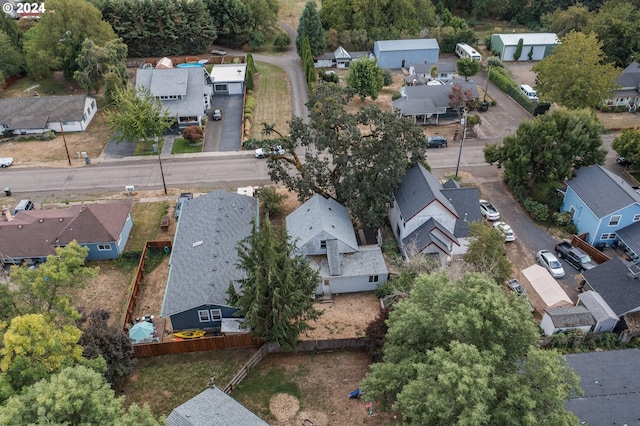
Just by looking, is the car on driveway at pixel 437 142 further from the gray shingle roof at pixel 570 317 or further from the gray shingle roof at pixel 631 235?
the gray shingle roof at pixel 570 317

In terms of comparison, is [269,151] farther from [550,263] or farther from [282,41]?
[282,41]

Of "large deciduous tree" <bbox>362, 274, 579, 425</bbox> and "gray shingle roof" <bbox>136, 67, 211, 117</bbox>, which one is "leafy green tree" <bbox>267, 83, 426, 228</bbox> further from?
"gray shingle roof" <bbox>136, 67, 211, 117</bbox>

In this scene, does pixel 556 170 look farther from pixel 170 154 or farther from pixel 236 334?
pixel 170 154

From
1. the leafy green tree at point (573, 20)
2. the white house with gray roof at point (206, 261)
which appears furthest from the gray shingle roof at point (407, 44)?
the white house with gray roof at point (206, 261)

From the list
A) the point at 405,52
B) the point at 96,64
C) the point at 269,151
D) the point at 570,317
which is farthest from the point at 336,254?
the point at 405,52

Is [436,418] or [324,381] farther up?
[436,418]

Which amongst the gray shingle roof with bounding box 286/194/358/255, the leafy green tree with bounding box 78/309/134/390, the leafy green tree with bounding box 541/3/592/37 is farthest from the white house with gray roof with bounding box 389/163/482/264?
the leafy green tree with bounding box 541/3/592/37

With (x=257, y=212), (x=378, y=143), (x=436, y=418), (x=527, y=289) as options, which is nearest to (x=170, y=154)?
(x=257, y=212)
